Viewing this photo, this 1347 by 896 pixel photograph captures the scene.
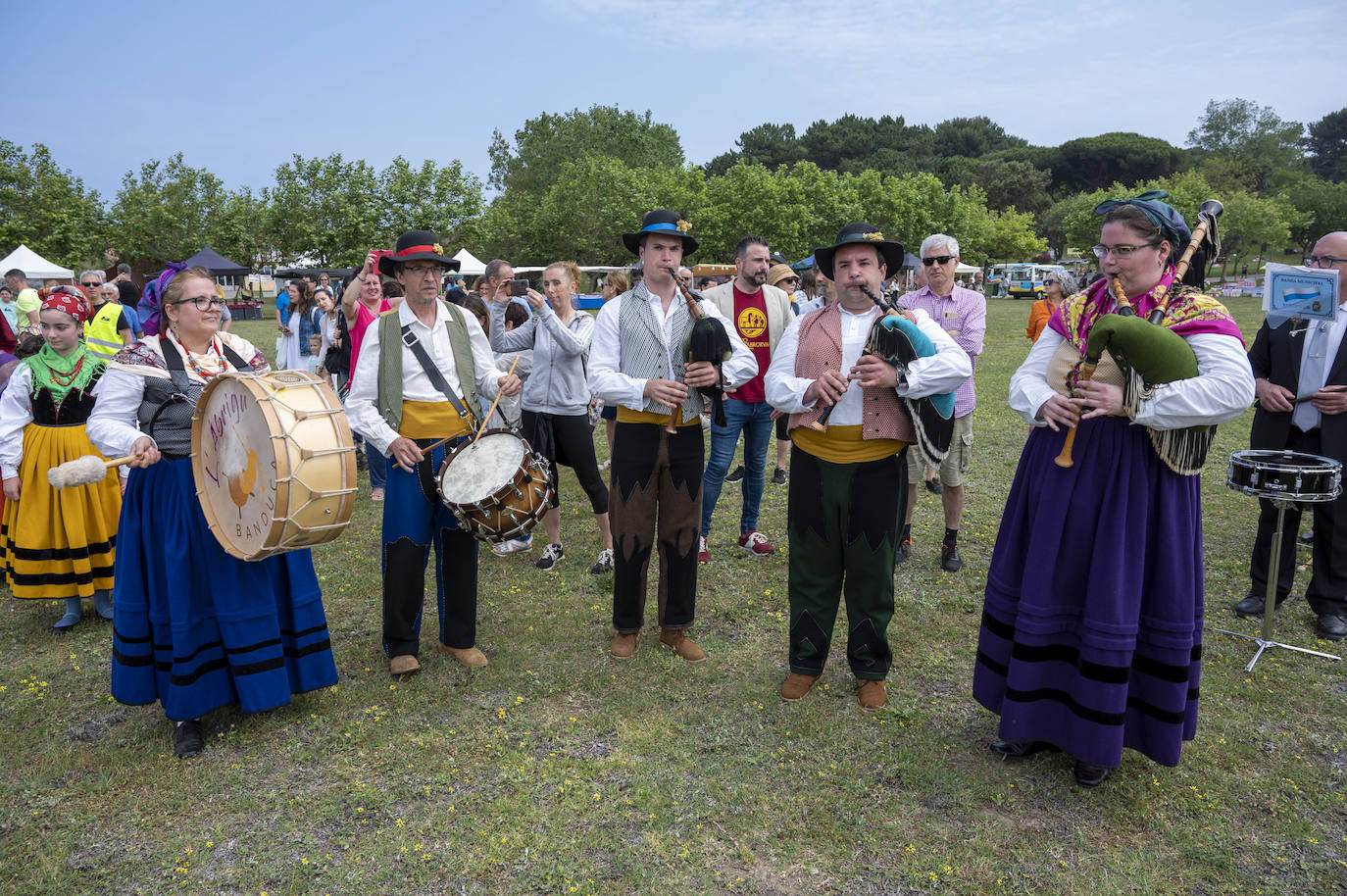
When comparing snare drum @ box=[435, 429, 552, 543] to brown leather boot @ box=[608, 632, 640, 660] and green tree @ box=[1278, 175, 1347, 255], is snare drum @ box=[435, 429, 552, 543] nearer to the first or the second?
brown leather boot @ box=[608, 632, 640, 660]

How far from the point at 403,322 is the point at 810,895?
332 cm

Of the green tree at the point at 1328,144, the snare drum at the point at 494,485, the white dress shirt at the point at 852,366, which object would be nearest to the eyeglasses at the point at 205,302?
the snare drum at the point at 494,485

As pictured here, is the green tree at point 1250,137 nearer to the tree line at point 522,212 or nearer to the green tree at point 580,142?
the tree line at point 522,212

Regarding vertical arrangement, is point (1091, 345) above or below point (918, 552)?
above

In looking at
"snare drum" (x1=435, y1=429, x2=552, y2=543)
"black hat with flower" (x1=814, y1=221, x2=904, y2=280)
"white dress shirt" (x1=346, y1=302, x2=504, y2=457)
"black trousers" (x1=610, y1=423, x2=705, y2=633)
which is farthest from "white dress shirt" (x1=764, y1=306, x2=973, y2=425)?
"white dress shirt" (x1=346, y1=302, x2=504, y2=457)

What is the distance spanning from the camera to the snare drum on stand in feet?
13.5

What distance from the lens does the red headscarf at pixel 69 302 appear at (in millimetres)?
4801

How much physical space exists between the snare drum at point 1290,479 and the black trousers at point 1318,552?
0.74 meters

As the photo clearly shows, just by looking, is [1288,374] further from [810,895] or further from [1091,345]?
[810,895]

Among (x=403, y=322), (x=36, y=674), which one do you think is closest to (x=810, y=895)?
(x=403, y=322)

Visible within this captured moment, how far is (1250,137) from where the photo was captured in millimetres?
91750

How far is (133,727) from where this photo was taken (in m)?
3.97

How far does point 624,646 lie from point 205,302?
282cm

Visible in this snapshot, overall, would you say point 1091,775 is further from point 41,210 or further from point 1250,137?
point 1250,137
